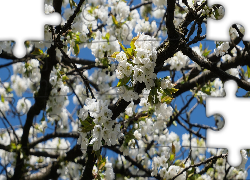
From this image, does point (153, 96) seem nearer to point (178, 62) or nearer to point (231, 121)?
point (231, 121)

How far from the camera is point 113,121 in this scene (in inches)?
74.8

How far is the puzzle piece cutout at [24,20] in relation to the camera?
1.96m

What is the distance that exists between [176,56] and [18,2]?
1893 mm

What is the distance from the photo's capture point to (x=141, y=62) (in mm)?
1678

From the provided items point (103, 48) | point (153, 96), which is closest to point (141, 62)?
point (153, 96)

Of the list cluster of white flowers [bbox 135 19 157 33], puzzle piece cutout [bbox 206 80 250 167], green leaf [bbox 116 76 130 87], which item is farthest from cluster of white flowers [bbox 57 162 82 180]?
cluster of white flowers [bbox 135 19 157 33]

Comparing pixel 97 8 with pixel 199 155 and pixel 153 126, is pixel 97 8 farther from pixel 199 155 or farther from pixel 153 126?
pixel 199 155

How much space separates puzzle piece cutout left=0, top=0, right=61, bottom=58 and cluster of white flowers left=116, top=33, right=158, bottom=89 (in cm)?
56

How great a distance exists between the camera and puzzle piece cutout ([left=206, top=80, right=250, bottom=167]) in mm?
1849

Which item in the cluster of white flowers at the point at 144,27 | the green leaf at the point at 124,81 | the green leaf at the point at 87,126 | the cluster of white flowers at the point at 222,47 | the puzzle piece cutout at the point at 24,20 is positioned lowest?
the green leaf at the point at 87,126

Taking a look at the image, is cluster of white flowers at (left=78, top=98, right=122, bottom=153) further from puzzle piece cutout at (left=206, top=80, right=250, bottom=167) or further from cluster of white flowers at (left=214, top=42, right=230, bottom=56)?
cluster of white flowers at (left=214, top=42, right=230, bottom=56)

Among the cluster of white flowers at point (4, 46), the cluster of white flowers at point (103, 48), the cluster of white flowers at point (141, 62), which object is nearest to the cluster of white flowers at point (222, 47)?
the cluster of white flowers at point (141, 62)

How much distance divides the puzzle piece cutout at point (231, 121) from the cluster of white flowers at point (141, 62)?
A: 451 mm

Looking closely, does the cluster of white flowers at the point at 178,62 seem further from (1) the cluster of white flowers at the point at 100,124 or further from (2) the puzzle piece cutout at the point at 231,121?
(1) the cluster of white flowers at the point at 100,124
